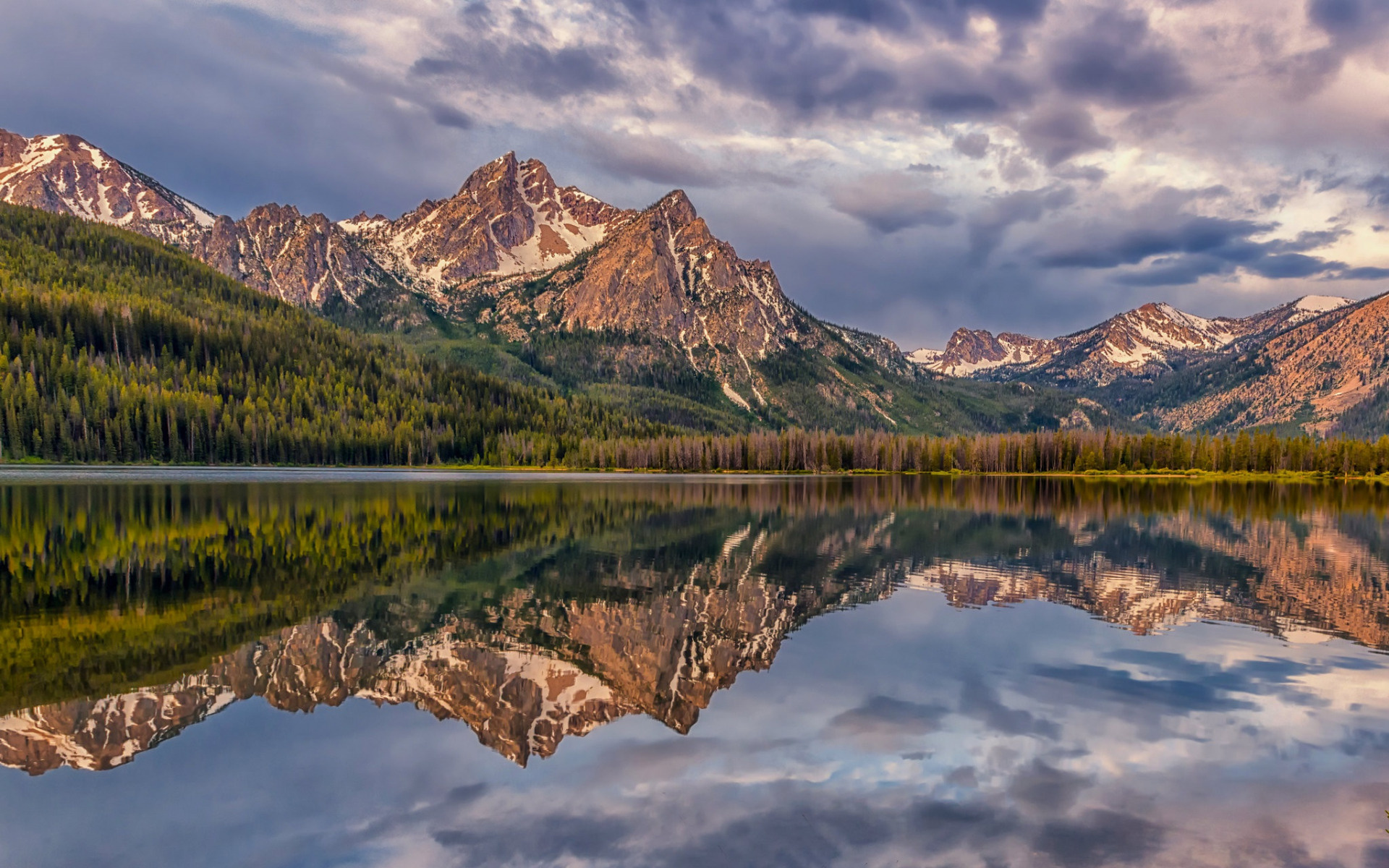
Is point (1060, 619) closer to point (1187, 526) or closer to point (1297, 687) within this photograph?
point (1297, 687)

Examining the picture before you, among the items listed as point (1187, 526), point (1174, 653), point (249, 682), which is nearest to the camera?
point (249, 682)

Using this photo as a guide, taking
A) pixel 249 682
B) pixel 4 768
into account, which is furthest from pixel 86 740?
pixel 249 682

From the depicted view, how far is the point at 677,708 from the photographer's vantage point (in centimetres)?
2177

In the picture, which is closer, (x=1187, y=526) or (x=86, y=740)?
(x=86, y=740)

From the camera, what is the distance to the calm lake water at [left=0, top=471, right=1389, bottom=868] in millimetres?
14180

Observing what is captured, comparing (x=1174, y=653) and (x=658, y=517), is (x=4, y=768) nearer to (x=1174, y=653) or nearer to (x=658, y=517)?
(x=1174, y=653)

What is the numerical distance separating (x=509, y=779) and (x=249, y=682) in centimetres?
1097

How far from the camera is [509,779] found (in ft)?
55.2

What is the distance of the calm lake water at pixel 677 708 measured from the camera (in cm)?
1418

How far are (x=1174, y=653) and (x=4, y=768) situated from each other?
1373 inches

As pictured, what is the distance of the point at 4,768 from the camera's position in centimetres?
1638

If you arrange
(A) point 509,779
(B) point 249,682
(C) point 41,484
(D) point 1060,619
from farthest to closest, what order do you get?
1. (C) point 41,484
2. (D) point 1060,619
3. (B) point 249,682
4. (A) point 509,779

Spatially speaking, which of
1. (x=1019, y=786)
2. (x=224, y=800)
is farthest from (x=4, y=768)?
(x=1019, y=786)

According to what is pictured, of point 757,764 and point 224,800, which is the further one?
point 757,764
